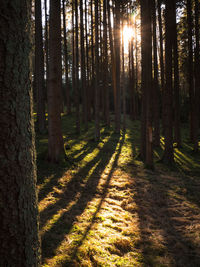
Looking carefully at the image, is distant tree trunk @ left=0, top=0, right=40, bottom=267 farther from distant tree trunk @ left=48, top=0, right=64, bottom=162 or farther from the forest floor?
distant tree trunk @ left=48, top=0, right=64, bottom=162

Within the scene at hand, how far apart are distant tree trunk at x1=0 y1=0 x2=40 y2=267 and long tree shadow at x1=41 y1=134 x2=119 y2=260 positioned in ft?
5.63

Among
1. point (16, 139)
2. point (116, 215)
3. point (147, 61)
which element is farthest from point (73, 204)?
point (147, 61)

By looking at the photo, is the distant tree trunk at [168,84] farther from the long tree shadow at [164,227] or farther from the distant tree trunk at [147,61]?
the long tree shadow at [164,227]

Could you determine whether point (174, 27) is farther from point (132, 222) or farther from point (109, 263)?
point (109, 263)

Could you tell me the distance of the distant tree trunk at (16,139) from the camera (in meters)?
1.30

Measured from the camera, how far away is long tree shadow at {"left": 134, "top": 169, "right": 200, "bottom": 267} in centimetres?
308

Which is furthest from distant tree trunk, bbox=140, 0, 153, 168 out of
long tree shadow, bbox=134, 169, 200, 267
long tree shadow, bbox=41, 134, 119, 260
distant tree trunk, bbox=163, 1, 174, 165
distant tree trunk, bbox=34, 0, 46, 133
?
distant tree trunk, bbox=34, 0, 46, 133

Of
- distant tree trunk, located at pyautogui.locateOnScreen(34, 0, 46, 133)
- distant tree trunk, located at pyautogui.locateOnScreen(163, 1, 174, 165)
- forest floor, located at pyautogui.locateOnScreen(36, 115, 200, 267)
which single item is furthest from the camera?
distant tree trunk, located at pyautogui.locateOnScreen(34, 0, 46, 133)

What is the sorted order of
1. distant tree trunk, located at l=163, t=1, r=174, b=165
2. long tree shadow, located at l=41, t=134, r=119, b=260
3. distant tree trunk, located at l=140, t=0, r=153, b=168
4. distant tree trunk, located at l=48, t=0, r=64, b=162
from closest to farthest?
long tree shadow, located at l=41, t=134, r=119, b=260
distant tree trunk, located at l=48, t=0, r=64, b=162
distant tree trunk, located at l=140, t=0, r=153, b=168
distant tree trunk, located at l=163, t=1, r=174, b=165

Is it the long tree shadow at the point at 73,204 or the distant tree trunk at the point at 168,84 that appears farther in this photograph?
the distant tree trunk at the point at 168,84

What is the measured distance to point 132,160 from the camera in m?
9.63

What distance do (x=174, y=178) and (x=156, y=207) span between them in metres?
3.13

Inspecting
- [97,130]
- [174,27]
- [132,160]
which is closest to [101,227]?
[132,160]

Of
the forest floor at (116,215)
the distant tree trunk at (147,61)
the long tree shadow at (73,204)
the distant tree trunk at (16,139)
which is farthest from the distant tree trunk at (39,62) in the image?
the distant tree trunk at (16,139)
